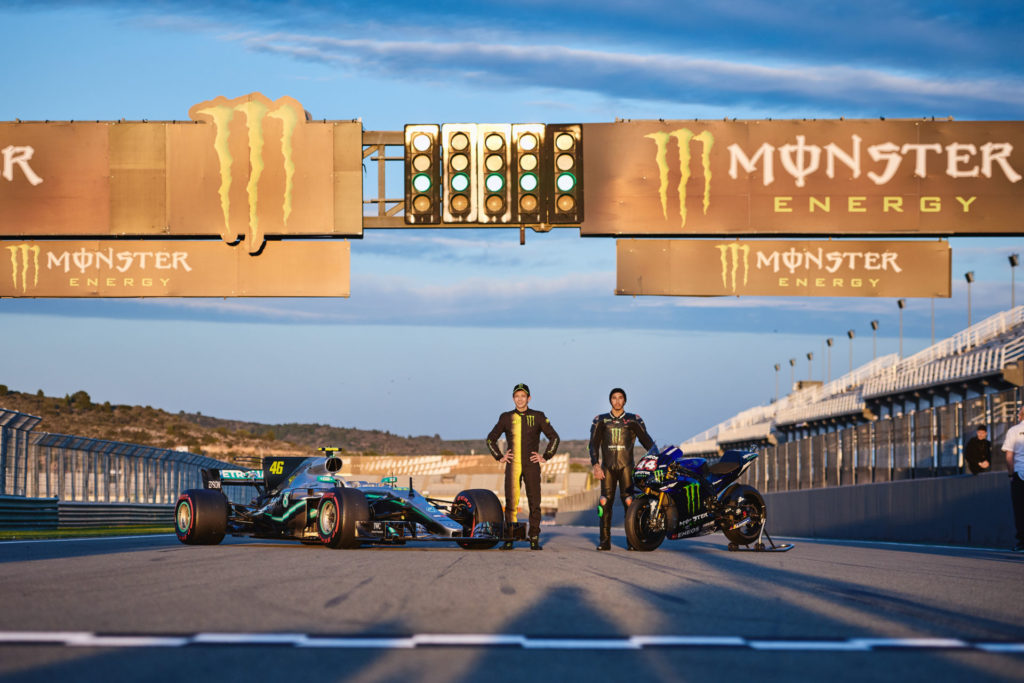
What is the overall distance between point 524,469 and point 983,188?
10423mm

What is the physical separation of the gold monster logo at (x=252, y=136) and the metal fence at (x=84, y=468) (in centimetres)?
492

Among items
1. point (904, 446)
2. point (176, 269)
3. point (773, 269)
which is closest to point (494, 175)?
point (773, 269)

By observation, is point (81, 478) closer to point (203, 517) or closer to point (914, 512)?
point (203, 517)

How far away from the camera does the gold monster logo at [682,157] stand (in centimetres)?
2073

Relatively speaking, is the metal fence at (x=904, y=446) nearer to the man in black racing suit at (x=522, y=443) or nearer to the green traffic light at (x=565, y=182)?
the green traffic light at (x=565, y=182)

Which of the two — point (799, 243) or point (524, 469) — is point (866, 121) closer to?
point (799, 243)

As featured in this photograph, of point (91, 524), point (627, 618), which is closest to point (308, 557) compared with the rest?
point (627, 618)

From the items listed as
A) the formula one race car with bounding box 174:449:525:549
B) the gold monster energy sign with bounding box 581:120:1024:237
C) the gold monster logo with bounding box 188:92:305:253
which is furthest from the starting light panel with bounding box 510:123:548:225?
the formula one race car with bounding box 174:449:525:549

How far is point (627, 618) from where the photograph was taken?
711 centimetres

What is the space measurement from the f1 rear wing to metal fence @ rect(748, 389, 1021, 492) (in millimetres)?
10493

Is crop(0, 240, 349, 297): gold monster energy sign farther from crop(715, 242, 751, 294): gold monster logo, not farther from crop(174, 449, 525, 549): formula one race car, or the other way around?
crop(715, 242, 751, 294): gold monster logo

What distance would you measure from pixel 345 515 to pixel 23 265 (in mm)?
9951

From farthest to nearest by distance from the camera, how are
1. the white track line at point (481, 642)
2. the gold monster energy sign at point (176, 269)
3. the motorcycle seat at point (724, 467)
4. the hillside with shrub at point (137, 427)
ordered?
the hillside with shrub at point (137, 427)
the gold monster energy sign at point (176, 269)
the motorcycle seat at point (724, 467)
the white track line at point (481, 642)

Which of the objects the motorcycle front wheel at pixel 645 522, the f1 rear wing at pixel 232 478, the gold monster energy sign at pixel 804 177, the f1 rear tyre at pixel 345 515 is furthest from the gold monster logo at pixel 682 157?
the f1 rear tyre at pixel 345 515
